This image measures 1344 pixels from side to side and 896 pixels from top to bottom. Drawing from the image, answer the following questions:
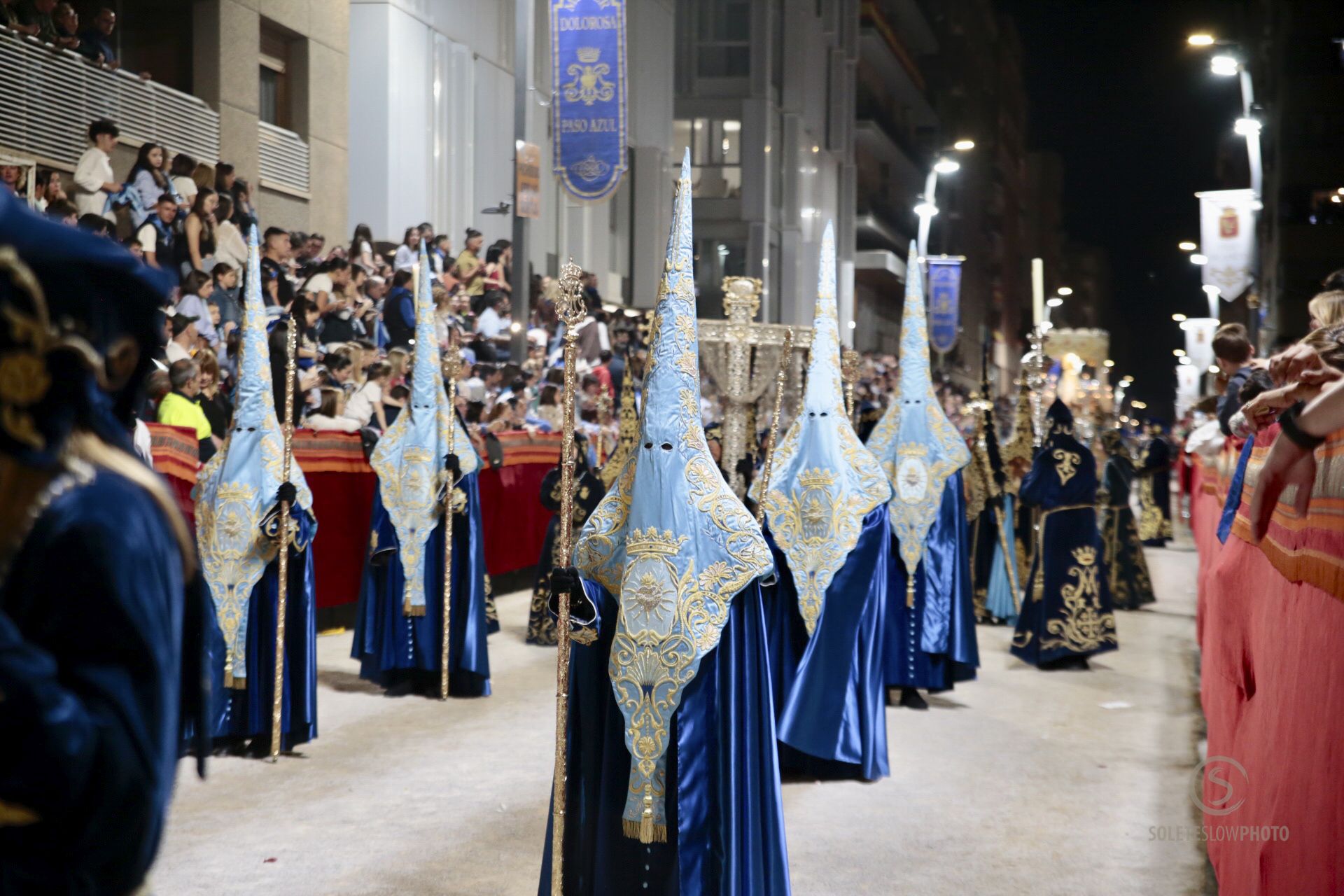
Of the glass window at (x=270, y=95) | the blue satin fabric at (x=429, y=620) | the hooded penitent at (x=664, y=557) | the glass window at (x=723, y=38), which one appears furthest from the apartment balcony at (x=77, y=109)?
the glass window at (x=723, y=38)

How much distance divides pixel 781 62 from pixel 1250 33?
97.1ft

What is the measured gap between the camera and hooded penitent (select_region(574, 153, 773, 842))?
4137 mm

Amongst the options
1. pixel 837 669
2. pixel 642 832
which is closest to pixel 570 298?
pixel 642 832

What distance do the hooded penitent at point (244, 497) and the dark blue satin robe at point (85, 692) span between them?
5.89 meters

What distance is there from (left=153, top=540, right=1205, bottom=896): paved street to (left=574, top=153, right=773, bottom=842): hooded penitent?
57.6 inches

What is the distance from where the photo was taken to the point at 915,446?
29.6ft

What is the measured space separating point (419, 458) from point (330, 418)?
3.01 m

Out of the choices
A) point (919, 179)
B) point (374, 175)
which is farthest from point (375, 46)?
point (919, 179)

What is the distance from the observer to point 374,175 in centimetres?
1938

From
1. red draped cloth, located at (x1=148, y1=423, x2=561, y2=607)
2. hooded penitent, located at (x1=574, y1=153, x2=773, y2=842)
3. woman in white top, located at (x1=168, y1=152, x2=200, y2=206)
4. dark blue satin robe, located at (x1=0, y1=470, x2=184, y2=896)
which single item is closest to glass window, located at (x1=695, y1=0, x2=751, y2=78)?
red draped cloth, located at (x1=148, y1=423, x2=561, y2=607)

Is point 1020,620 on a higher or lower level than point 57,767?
lower

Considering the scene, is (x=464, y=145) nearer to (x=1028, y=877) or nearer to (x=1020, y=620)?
(x=1020, y=620)

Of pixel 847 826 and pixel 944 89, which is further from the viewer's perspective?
pixel 944 89

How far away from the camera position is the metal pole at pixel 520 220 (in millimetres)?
15812
